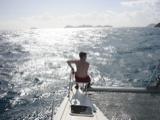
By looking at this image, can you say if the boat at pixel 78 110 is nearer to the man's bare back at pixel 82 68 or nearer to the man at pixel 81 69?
the man at pixel 81 69

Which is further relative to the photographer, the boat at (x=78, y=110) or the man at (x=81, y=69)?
the man at (x=81, y=69)

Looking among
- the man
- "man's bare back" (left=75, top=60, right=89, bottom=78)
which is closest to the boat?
the man

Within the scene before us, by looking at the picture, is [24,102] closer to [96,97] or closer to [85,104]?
[96,97]

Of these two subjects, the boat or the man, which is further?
the man

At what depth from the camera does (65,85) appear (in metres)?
17.8

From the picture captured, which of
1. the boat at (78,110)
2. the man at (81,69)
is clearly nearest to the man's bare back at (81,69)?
the man at (81,69)

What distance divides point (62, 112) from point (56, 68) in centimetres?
1589

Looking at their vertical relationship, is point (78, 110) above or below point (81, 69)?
below

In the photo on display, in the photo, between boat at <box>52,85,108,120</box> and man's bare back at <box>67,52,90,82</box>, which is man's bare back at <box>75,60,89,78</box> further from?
boat at <box>52,85,108,120</box>

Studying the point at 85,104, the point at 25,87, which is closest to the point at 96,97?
the point at 85,104

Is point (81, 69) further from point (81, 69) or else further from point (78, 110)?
point (78, 110)

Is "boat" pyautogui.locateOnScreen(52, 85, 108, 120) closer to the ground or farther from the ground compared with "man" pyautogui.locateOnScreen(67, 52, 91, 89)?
closer to the ground

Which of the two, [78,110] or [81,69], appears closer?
[78,110]

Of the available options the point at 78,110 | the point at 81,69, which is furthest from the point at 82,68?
the point at 78,110
